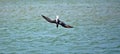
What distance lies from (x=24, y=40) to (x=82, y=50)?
7160 millimetres

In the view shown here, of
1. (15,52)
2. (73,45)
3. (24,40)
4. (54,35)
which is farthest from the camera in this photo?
(54,35)

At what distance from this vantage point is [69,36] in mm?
33094

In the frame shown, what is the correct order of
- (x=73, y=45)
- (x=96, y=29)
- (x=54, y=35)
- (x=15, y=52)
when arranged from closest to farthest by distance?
1. (x=15, y=52)
2. (x=73, y=45)
3. (x=54, y=35)
4. (x=96, y=29)

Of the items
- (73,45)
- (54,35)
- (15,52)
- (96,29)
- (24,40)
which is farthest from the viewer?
(96,29)

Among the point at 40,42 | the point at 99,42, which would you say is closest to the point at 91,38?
the point at 99,42

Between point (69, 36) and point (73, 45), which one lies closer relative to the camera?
point (73, 45)

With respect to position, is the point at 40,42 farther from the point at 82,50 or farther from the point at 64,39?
the point at 82,50

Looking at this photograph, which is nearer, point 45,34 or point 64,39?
point 64,39

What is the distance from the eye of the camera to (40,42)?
29.9 meters

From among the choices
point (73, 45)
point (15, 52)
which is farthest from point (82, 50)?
point (15, 52)

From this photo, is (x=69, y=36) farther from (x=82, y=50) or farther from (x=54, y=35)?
(x=82, y=50)

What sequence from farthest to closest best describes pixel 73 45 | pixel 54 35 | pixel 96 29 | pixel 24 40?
1. pixel 96 29
2. pixel 54 35
3. pixel 24 40
4. pixel 73 45

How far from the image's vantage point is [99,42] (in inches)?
1169

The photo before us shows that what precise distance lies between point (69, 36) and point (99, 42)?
167 inches
